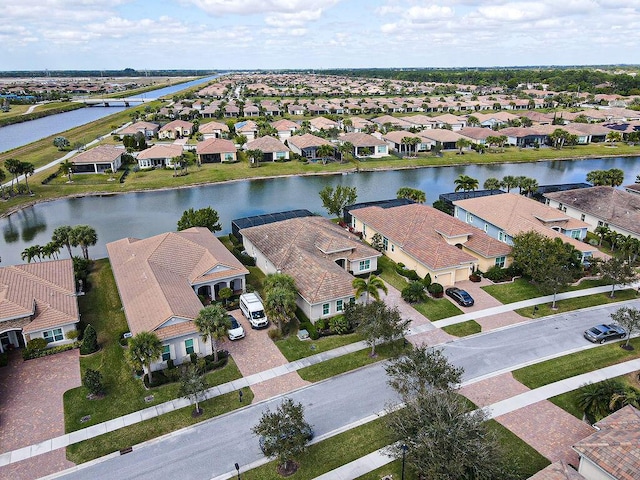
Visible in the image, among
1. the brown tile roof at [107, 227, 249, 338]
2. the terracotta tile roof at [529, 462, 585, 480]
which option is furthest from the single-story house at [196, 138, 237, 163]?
the terracotta tile roof at [529, 462, 585, 480]

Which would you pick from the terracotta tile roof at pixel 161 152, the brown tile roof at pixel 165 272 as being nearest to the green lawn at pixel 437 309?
the brown tile roof at pixel 165 272

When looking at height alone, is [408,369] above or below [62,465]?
above

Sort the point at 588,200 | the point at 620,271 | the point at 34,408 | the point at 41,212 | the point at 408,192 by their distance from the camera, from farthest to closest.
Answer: the point at 41,212 → the point at 408,192 → the point at 588,200 → the point at 620,271 → the point at 34,408

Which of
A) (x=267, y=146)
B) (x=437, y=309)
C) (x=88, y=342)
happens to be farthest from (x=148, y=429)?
(x=267, y=146)

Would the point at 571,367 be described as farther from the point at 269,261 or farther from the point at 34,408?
the point at 34,408

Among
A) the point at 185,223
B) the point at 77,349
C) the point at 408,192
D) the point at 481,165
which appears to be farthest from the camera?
the point at 481,165

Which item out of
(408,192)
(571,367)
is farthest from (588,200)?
(571,367)
